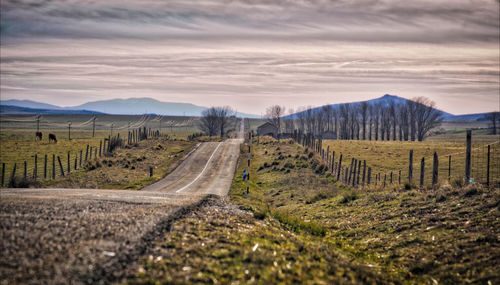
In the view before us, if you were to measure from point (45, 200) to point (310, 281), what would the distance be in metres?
7.42

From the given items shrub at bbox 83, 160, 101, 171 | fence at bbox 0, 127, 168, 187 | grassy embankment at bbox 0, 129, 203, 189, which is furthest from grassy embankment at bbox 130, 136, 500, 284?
shrub at bbox 83, 160, 101, 171

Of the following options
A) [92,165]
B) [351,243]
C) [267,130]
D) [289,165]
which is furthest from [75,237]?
[267,130]

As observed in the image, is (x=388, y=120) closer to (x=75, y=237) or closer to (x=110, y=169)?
(x=110, y=169)

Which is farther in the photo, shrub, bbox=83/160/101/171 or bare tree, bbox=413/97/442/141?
bare tree, bbox=413/97/442/141

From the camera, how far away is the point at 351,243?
40.0 ft

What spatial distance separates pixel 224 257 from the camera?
6957mm

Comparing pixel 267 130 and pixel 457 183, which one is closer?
pixel 457 183

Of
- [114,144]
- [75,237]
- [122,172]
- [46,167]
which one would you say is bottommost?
[122,172]

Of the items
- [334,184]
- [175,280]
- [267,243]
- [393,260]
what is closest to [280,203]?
[334,184]

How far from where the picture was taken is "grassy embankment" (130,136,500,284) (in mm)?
6512

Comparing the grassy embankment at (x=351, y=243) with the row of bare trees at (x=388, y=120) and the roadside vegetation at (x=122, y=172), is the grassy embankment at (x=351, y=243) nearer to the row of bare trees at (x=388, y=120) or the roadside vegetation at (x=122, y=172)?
the roadside vegetation at (x=122, y=172)

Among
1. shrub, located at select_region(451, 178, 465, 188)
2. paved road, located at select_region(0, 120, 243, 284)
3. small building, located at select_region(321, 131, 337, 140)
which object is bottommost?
paved road, located at select_region(0, 120, 243, 284)

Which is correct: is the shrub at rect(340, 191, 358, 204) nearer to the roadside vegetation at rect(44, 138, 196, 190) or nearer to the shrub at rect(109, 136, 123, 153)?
the roadside vegetation at rect(44, 138, 196, 190)

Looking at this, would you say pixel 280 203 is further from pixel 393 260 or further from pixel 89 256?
pixel 89 256
